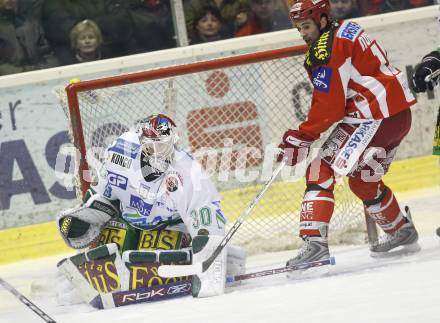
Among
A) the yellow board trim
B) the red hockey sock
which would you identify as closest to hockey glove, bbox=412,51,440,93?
the red hockey sock

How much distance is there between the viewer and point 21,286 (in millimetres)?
5586

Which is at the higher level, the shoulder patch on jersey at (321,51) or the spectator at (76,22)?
the shoulder patch on jersey at (321,51)

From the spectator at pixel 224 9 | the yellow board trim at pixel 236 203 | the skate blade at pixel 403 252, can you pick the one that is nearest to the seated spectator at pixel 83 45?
the spectator at pixel 224 9

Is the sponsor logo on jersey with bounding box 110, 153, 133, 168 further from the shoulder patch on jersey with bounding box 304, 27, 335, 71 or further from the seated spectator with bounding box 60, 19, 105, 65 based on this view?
the seated spectator with bounding box 60, 19, 105, 65

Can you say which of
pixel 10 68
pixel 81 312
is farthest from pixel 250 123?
pixel 81 312

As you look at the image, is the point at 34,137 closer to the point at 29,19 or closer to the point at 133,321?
the point at 29,19

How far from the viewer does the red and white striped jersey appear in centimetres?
447

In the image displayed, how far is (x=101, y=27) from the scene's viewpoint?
6859 mm

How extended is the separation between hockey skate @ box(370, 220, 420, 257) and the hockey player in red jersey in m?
0.37

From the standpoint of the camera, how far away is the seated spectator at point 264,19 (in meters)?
6.97

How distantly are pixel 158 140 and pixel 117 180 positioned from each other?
0.31 m

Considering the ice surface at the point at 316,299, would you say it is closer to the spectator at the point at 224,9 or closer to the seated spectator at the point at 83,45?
the seated spectator at the point at 83,45

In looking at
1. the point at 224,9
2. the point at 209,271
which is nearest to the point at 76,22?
the point at 224,9

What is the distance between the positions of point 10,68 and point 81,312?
8.85 ft
